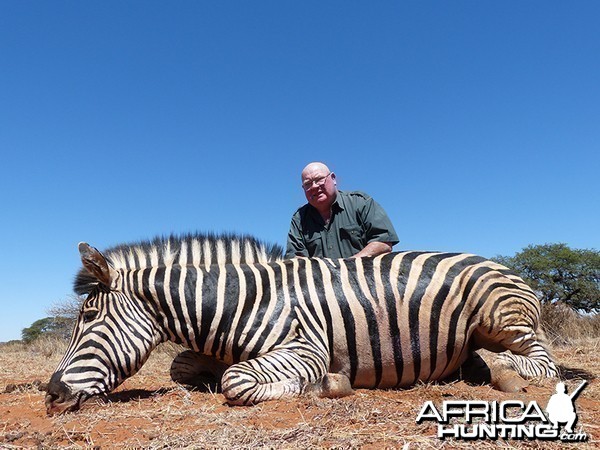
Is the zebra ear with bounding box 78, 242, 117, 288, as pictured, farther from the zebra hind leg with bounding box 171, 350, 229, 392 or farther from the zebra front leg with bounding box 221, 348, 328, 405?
the zebra front leg with bounding box 221, 348, 328, 405

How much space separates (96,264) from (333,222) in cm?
238

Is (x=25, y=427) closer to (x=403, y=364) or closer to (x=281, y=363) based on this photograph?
(x=281, y=363)

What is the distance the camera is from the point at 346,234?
16.2 feet

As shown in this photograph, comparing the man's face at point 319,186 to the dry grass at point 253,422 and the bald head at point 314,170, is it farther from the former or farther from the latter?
the dry grass at point 253,422

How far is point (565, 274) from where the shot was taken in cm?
1784

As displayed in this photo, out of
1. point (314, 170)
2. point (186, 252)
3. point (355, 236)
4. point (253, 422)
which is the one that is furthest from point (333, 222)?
point (253, 422)

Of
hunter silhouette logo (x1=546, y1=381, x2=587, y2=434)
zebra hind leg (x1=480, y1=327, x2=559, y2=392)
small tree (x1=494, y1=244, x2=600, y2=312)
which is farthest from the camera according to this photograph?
small tree (x1=494, y1=244, x2=600, y2=312)

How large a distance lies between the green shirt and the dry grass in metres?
1.69

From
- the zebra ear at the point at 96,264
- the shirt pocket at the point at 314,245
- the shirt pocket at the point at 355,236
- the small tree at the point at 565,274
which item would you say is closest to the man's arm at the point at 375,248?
the shirt pocket at the point at 355,236

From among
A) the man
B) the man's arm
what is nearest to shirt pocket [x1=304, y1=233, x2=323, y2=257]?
the man

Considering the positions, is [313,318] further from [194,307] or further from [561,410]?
Answer: [561,410]

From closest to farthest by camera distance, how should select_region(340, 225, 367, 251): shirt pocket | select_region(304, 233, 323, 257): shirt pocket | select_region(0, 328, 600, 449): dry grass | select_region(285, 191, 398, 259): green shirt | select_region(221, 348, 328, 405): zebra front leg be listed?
select_region(0, 328, 600, 449): dry grass
select_region(221, 348, 328, 405): zebra front leg
select_region(285, 191, 398, 259): green shirt
select_region(340, 225, 367, 251): shirt pocket
select_region(304, 233, 323, 257): shirt pocket

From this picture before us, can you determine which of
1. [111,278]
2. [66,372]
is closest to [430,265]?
[111,278]

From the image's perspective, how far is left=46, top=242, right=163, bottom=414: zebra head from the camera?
307 centimetres
